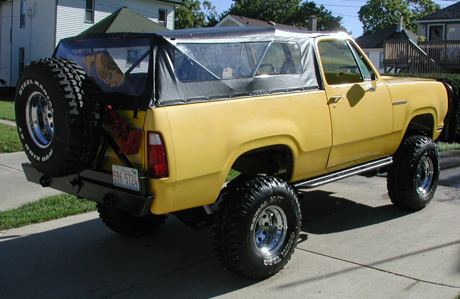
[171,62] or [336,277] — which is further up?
[171,62]

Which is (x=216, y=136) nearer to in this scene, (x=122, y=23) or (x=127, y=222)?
(x=127, y=222)

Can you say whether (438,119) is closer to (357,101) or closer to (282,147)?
(357,101)

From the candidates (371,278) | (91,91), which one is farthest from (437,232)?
(91,91)

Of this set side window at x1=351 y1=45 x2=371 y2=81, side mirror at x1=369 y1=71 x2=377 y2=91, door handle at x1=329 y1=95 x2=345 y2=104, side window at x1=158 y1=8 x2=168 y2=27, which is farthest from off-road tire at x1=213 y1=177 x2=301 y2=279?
side window at x1=158 y1=8 x2=168 y2=27

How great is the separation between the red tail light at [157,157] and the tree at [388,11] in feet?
258

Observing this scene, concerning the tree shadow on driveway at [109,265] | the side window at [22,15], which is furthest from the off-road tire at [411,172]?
the side window at [22,15]

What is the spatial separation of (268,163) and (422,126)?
243cm

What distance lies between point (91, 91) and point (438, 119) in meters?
4.26

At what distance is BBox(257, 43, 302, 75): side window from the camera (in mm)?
4363

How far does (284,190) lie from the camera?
13.6 feet

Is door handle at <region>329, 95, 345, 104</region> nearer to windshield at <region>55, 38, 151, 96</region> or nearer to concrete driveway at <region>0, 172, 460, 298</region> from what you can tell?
concrete driveway at <region>0, 172, 460, 298</region>

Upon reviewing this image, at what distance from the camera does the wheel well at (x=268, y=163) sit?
178 inches

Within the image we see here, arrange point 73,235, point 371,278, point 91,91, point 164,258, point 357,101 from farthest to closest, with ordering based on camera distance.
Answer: point 73,235, point 357,101, point 164,258, point 371,278, point 91,91

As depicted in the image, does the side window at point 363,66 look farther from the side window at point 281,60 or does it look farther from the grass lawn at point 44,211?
the grass lawn at point 44,211
